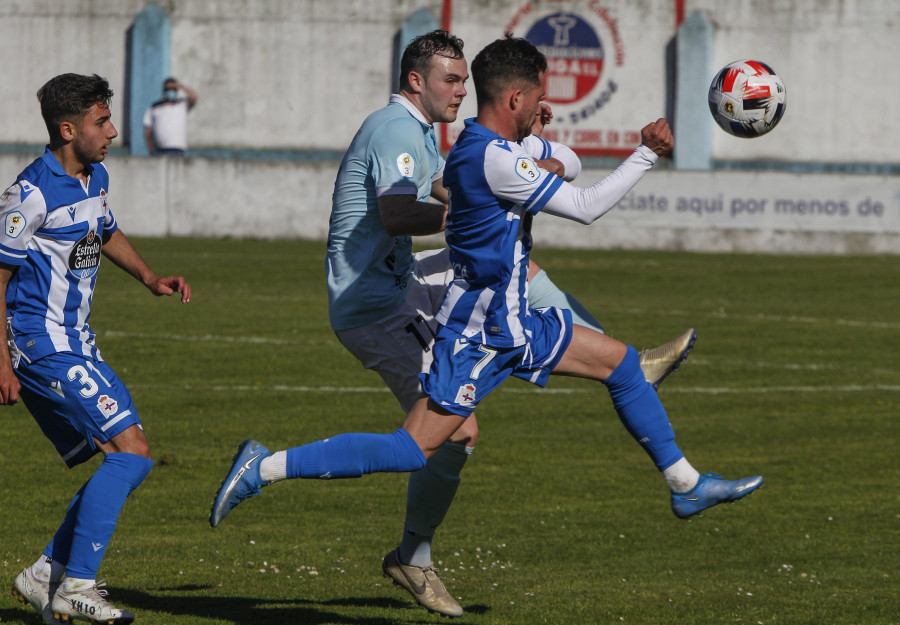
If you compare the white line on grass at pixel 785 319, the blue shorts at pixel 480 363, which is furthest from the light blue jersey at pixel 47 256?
the white line on grass at pixel 785 319

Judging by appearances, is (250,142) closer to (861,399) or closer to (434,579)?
(861,399)

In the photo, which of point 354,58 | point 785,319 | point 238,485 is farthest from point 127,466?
point 354,58

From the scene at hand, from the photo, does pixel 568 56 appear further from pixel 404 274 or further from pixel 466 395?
pixel 466 395

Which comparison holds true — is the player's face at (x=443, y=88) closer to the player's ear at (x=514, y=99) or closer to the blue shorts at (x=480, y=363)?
the player's ear at (x=514, y=99)

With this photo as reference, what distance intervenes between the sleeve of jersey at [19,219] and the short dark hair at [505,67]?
1801 millimetres

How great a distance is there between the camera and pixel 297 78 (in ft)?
Answer: 112

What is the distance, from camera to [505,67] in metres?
5.44

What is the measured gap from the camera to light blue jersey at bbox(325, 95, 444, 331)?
603 centimetres

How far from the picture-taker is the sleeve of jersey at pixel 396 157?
5871 millimetres

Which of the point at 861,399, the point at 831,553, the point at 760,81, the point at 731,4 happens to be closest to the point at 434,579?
the point at 831,553

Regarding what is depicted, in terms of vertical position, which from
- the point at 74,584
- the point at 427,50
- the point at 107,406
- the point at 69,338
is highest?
the point at 427,50

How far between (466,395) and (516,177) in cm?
90

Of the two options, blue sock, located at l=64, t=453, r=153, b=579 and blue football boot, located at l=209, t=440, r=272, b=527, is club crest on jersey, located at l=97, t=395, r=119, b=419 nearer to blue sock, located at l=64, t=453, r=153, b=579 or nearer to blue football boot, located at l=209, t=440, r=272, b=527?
blue sock, located at l=64, t=453, r=153, b=579

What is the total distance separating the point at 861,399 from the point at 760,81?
5.71m
